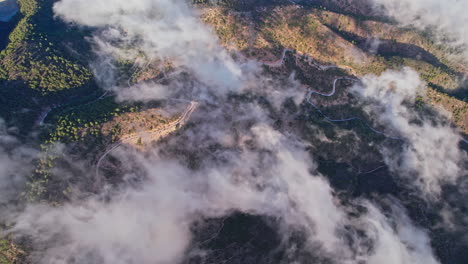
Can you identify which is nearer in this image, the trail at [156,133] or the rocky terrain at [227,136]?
the rocky terrain at [227,136]

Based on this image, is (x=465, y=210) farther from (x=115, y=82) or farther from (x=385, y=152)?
(x=115, y=82)

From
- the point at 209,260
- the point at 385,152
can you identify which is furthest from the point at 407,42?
the point at 209,260

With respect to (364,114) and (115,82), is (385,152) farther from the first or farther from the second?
(115,82)

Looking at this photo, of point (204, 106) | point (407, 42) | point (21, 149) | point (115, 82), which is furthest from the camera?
point (407, 42)

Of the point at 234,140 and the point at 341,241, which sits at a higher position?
the point at 234,140

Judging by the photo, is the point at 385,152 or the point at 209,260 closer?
the point at 209,260

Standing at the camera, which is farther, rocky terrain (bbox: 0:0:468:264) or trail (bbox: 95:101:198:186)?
trail (bbox: 95:101:198:186)

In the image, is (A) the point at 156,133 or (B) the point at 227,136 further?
(B) the point at 227,136

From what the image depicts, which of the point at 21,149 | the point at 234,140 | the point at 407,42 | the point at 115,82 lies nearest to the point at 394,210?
the point at 234,140

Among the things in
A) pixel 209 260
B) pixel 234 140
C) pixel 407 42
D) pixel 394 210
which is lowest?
pixel 209 260

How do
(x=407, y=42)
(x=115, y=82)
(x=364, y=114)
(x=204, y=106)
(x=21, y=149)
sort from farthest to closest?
(x=407, y=42) < (x=364, y=114) < (x=115, y=82) < (x=204, y=106) < (x=21, y=149)
